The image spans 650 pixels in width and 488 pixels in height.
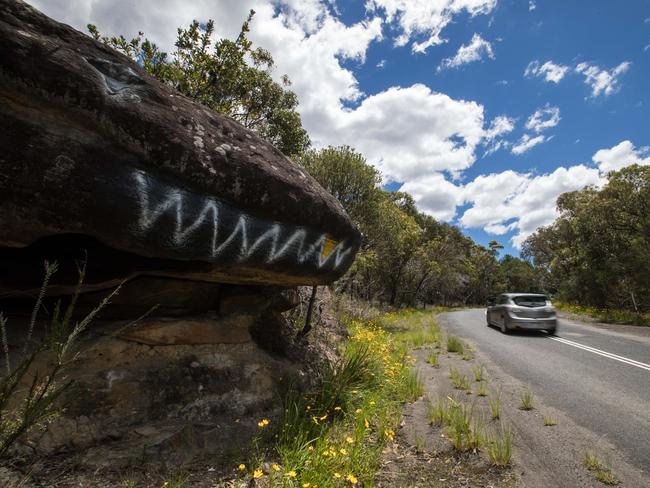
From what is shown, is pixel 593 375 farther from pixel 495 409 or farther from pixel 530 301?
pixel 530 301

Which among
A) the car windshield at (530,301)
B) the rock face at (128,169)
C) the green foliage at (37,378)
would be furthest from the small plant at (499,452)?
the car windshield at (530,301)

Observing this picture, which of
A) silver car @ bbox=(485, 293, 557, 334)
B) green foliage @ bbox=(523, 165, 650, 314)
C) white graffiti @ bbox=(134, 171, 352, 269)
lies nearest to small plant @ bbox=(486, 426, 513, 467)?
white graffiti @ bbox=(134, 171, 352, 269)

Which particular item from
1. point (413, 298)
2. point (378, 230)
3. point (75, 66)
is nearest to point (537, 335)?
point (378, 230)

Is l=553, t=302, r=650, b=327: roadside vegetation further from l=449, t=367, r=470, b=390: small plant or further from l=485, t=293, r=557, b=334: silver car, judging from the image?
l=449, t=367, r=470, b=390: small plant

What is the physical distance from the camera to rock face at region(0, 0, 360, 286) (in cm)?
242

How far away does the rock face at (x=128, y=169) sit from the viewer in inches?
95.3

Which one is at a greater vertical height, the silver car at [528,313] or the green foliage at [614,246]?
the green foliage at [614,246]

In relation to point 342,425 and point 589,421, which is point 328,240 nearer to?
point 342,425

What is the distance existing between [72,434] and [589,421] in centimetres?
573


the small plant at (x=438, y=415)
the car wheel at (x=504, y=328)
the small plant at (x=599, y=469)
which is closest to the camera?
the small plant at (x=599, y=469)

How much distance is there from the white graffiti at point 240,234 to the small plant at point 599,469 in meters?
3.27

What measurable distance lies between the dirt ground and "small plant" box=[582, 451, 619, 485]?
0.14ft

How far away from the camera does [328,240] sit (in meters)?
4.38

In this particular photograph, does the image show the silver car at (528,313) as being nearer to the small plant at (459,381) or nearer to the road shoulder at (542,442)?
the road shoulder at (542,442)
